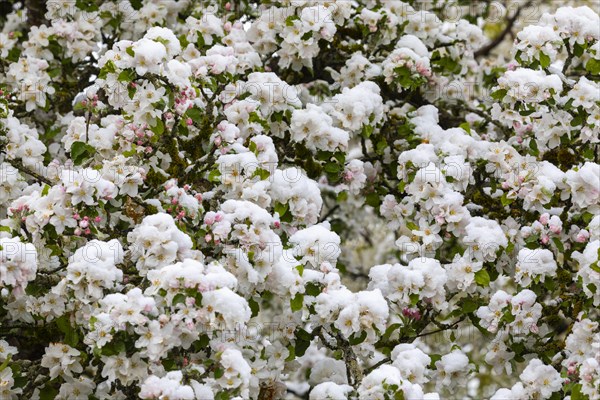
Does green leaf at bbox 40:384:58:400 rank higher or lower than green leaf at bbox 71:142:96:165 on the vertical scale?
lower

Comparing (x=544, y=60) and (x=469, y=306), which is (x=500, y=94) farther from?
(x=469, y=306)

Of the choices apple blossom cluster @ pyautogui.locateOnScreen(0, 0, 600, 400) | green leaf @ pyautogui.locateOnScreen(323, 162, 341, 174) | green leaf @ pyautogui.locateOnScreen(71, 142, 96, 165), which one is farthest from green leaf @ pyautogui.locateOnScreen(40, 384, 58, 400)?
green leaf @ pyautogui.locateOnScreen(323, 162, 341, 174)

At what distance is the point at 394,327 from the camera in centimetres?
478

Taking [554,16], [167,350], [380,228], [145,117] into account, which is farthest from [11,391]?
[380,228]

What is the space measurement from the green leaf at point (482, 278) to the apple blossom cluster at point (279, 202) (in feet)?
0.05

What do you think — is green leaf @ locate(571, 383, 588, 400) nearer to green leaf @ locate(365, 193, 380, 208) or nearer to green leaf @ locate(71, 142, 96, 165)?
green leaf @ locate(365, 193, 380, 208)

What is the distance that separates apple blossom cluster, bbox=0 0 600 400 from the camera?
4.06m

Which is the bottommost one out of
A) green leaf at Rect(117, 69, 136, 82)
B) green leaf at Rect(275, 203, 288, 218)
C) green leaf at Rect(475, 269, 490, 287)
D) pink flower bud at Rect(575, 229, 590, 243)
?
green leaf at Rect(475, 269, 490, 287)

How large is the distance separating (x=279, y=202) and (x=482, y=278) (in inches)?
40.1

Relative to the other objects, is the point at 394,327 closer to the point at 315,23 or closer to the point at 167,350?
the point at 167,350

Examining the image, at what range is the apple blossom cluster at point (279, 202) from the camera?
160 inches

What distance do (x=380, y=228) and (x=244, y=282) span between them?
506cm

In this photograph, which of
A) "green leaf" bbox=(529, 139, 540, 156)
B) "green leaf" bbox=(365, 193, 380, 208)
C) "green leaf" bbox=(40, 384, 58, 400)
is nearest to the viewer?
"green leaf" bbox=(40, 384, 58, 400)

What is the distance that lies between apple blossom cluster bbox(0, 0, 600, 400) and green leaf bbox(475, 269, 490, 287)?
1 cm
